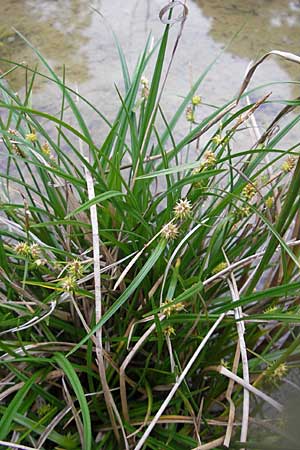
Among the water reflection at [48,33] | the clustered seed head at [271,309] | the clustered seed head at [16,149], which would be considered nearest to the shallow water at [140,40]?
the water reflection at [48,33]

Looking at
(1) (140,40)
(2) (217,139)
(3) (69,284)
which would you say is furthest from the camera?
(1) (140,40)

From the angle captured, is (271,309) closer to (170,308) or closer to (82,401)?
(170,308)

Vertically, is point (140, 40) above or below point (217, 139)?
below

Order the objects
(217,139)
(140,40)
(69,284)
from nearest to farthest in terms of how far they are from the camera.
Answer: (69,284)
(217,139)
(140,40)

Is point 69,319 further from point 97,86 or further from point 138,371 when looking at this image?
point 97,86

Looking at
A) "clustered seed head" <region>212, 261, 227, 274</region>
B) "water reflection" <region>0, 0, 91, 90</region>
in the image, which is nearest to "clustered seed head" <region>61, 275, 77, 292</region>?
"clustered seed head" <region>212, 261, 227, 274</region>

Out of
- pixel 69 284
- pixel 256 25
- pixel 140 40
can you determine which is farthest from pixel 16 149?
pixel 256 25

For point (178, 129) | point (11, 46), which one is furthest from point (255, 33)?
point (11, 46)
